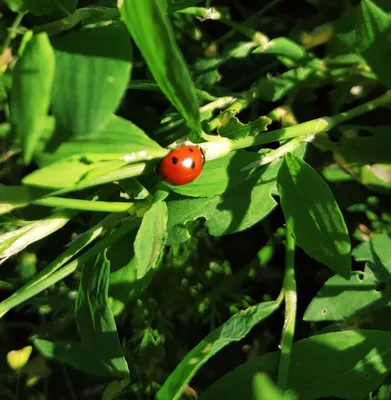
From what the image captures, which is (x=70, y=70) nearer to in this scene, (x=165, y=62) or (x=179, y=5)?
(x=165, y=62)

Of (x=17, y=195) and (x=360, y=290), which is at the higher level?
(x=17, y=195)

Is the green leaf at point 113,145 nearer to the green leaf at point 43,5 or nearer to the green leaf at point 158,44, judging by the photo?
the green leaf at point 158,44

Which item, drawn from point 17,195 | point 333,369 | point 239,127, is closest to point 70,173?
point 17,195

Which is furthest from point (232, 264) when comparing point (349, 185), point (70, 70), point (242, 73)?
point (70, 70)

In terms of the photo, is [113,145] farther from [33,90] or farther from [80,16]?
[80,16]

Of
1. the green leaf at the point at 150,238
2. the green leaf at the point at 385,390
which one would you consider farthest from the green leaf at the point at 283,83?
the green leaf at the point at 385,390

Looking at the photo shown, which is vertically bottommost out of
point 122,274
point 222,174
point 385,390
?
point 385,390

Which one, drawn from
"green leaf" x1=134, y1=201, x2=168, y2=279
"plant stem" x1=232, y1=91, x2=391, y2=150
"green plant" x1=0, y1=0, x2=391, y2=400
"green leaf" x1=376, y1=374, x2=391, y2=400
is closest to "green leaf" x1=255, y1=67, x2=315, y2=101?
"green plant" x1=0, y1=0, x2=391, y2=400
